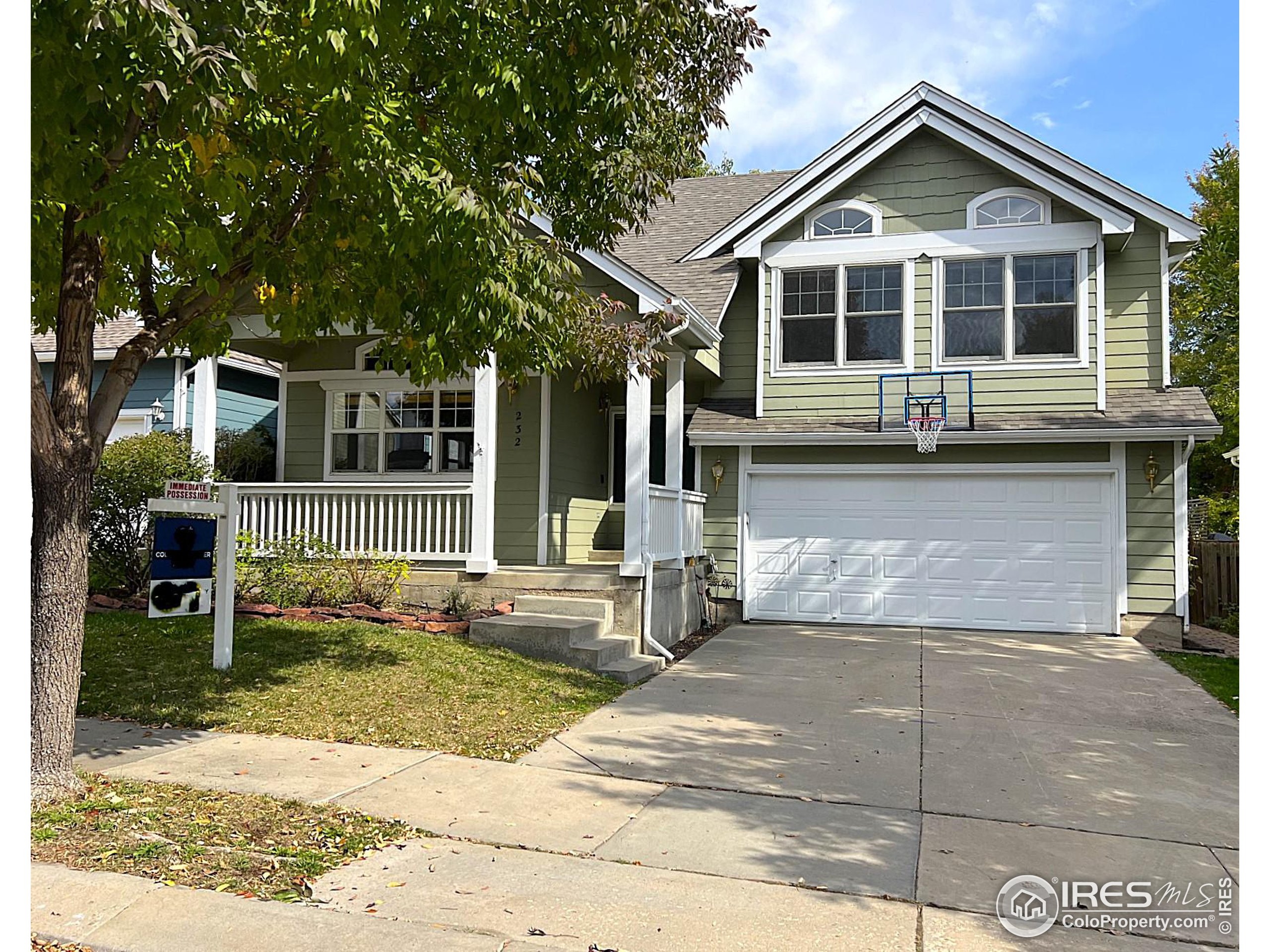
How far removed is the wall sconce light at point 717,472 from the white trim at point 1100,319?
5.12 metres

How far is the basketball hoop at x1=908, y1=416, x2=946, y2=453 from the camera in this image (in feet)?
40.8

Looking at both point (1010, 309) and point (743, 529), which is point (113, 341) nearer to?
point (743, 529)

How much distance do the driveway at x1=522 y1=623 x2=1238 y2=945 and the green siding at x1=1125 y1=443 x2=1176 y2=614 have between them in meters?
2.27

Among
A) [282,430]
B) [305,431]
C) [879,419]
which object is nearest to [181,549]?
[305,431]

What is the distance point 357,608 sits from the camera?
10352 mm

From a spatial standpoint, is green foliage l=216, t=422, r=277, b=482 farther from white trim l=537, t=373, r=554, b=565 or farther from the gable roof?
the gable roof

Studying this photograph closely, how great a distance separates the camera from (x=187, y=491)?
25.9 feet

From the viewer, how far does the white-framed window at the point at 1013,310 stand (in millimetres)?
12703

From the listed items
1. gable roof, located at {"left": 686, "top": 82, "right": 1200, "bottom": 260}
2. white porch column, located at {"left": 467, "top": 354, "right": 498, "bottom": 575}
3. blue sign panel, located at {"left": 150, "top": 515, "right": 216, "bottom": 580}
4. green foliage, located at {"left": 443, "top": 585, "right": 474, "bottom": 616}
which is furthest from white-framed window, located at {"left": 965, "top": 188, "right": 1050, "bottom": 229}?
blue sign panel, located at {"left": 150, "top": 515, "right": 216, "bottom": 580}

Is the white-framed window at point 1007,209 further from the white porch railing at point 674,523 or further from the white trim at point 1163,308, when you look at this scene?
the white porch railing at point 674,523

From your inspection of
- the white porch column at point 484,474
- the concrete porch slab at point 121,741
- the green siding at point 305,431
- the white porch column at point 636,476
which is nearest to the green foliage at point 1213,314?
the white porch column at point 636,476

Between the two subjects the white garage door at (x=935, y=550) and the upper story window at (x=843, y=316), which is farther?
the upper story window at (x=843, y=316)

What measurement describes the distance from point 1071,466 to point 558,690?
314 inches
